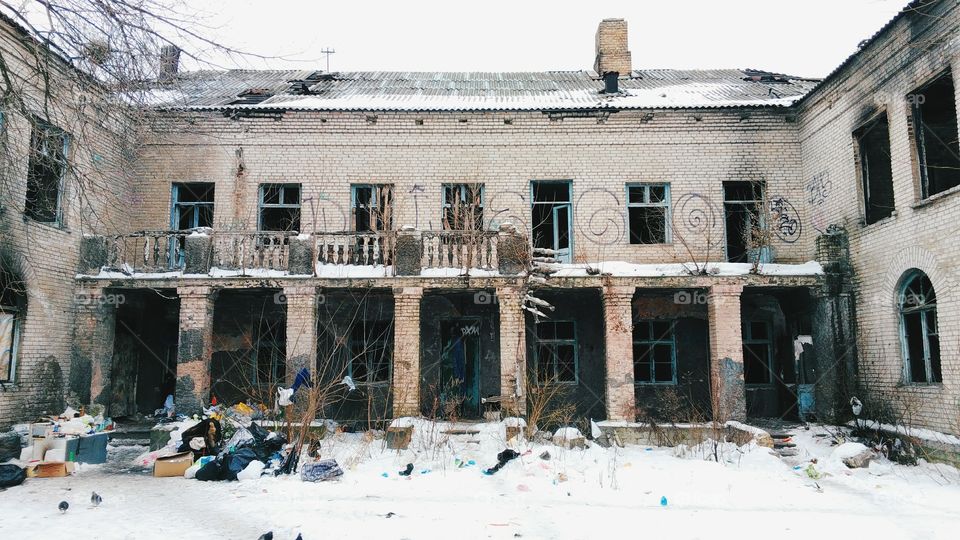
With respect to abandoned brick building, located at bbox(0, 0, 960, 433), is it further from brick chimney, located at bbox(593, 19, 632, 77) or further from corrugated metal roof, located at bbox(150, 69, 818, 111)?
brick chimney, located at bbox(593, 19, 632, 77)

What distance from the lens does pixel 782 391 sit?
15.1 metres

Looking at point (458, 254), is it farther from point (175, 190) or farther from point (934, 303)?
point (934, 303)

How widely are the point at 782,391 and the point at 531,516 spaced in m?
10.2

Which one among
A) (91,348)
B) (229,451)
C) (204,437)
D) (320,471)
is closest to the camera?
(320,471)

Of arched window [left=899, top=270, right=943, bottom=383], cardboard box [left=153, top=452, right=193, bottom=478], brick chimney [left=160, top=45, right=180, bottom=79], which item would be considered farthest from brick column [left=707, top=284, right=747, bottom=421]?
brick chimney [left=160, top=45, right=180, bottom=79]

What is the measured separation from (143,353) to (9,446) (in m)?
4.47

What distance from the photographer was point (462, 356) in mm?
15430

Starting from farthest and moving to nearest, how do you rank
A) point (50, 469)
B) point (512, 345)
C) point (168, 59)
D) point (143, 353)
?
Answer: 1. point (143, 353)
2. point (512, 345)
3. point (50, 469)
4. point (168, 59)

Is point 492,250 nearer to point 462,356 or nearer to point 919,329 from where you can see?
point 462,356

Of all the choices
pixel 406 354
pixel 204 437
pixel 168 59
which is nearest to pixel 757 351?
pixel 406 354

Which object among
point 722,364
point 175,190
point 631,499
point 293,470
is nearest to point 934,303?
point 722,364

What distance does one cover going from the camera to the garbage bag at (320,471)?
9.22 meters

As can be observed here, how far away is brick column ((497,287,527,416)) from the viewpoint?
12250 mm

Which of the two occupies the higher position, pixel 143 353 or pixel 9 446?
pixel 143 353
